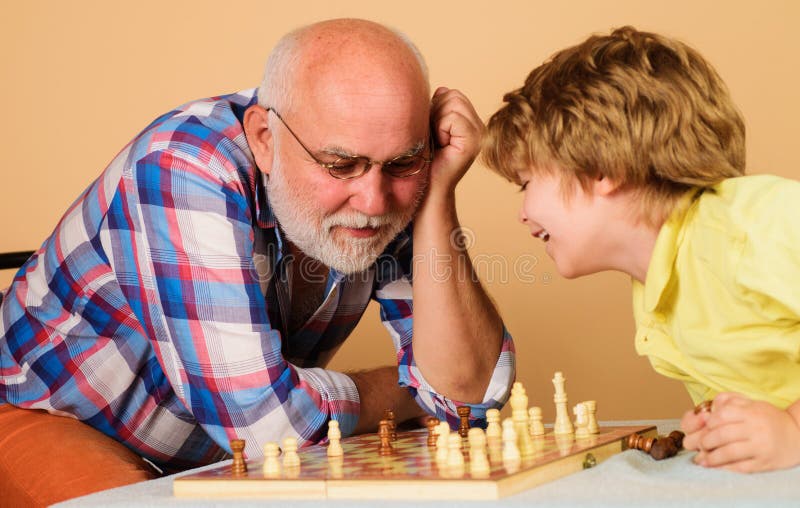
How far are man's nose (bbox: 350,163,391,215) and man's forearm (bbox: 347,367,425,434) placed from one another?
370mm

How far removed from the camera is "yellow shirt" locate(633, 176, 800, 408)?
1.53 meters

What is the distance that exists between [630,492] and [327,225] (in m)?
1.09

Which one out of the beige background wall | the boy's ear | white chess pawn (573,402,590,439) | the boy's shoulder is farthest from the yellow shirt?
the beige background wall

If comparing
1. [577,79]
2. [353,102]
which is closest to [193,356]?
[353,102]

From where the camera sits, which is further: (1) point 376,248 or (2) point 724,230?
(1) point 376,248

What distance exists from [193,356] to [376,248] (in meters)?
0.49

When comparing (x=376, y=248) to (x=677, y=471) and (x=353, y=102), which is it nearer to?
(x=353, y=102)

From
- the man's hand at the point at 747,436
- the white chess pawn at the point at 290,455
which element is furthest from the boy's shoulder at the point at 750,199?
the white chess pawn at the point at 290,455

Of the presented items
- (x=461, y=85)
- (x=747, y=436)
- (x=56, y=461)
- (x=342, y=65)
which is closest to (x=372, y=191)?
(x=342, y=65)

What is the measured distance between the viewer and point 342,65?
2139mm

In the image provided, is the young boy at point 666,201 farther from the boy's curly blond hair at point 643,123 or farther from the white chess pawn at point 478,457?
the white chess pawn at point 478,457

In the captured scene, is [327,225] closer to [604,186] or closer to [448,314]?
[448,314]

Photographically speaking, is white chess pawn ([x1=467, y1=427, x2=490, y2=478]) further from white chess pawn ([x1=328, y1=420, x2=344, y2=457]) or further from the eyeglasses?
the eyeglasses

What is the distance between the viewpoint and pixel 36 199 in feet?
13.4
